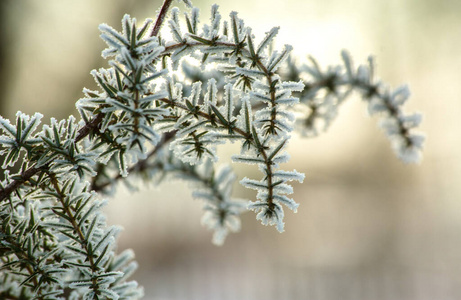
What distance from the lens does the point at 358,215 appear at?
21.0 ft

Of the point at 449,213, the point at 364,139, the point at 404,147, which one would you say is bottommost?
the point at 404,147

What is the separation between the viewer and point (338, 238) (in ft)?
21.3

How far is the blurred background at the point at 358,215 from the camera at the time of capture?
439 cm

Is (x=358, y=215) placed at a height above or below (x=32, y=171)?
above

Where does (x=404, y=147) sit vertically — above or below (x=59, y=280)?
above

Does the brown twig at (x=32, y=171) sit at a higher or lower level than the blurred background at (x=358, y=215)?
lower

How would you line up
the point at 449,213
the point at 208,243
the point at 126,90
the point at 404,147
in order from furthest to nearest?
the point at 208,243 → the point at 449,213 → the point at 404,147 → the point at 126,90

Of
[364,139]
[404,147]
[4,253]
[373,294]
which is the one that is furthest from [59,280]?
[373,294]

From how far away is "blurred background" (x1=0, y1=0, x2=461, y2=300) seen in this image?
4.39 metres

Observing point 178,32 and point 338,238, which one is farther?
point 338,238

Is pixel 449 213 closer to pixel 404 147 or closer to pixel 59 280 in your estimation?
pixel 404 147

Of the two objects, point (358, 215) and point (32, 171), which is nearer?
point (32, 171)

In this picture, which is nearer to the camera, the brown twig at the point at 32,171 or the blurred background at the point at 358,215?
the brown twig at the point at 32,171

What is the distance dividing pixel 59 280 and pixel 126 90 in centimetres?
18
